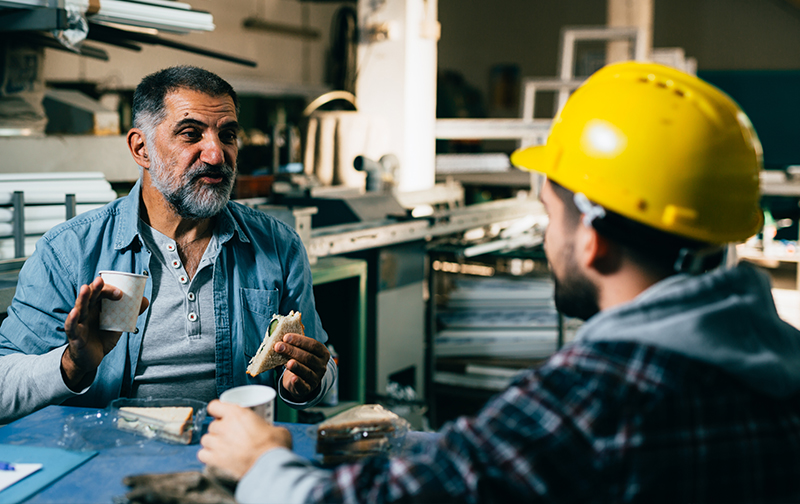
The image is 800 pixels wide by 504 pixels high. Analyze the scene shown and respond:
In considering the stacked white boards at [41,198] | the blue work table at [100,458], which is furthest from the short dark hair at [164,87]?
the blue work table at [100,458]

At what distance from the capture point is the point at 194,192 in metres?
1.82

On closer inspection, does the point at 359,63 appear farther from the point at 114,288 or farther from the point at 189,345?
the point at 114,288

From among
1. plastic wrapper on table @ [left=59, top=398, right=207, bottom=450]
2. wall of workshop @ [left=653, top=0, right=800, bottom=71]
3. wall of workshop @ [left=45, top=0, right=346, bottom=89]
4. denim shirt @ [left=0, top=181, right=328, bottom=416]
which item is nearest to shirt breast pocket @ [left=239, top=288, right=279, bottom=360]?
denim shirt @ [left=0, top=181, right=328, bottom=416]

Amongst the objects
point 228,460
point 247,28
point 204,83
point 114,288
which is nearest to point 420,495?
point 228,460

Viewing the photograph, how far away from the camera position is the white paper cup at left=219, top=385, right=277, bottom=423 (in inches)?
49.0

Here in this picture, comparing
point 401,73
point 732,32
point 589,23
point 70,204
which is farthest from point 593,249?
point 732,32

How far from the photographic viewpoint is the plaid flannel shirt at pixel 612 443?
785 millimetres

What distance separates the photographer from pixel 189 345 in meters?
1.76

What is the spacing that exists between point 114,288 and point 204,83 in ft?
2.35

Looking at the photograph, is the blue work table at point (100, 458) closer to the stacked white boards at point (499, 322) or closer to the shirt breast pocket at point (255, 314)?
the shirt breast pocket at point (255, 314)

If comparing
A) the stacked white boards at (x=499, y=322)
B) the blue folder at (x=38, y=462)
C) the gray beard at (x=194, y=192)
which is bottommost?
the stacked white boards at (x=499, y=322)

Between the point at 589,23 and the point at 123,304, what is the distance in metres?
9.44

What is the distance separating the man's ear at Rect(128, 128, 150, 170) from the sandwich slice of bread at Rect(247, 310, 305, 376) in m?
0.67

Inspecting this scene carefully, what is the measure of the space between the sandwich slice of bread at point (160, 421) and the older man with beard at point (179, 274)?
213 millimetres
